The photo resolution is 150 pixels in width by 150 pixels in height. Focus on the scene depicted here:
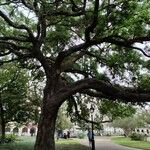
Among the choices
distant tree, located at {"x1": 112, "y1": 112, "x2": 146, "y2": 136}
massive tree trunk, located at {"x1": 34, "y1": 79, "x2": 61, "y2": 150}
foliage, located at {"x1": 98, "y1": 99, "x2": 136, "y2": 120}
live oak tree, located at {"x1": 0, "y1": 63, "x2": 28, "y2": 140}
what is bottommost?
massive tree trunk, located at {"x1": 34, "y1": 79, "x2": 61, "y2": 150}

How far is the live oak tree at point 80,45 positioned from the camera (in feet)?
55.4

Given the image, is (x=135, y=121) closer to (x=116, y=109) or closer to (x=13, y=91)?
(x=13, y=91)

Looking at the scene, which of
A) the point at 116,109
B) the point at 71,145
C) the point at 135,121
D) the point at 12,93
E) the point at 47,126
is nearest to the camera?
the point at 47,126

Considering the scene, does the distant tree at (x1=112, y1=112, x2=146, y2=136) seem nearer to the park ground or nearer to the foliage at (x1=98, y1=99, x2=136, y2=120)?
the park ground

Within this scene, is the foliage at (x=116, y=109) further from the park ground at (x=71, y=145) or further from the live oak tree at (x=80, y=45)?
the park ground at (x=71, y=145)

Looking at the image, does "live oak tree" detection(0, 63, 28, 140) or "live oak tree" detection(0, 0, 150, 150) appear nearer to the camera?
"live oak tree" detection(0, 0, 150, 150)

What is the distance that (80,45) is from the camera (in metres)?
18.2

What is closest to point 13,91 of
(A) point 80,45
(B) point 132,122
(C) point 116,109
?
(C) point 116,109

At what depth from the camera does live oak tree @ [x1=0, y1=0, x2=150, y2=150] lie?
55.4 ft

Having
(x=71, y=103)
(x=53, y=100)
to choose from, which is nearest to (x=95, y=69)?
(x=71, y=103)

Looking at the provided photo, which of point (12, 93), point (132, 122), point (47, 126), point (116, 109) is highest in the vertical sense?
point (132, 122)

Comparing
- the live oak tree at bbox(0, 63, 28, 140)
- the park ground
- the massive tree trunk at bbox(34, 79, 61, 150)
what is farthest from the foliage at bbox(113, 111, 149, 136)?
the massive tree trunk at bbox(34, 79, 61, 150)

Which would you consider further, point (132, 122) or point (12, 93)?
point (132, 122)

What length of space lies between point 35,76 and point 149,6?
31.6ft
